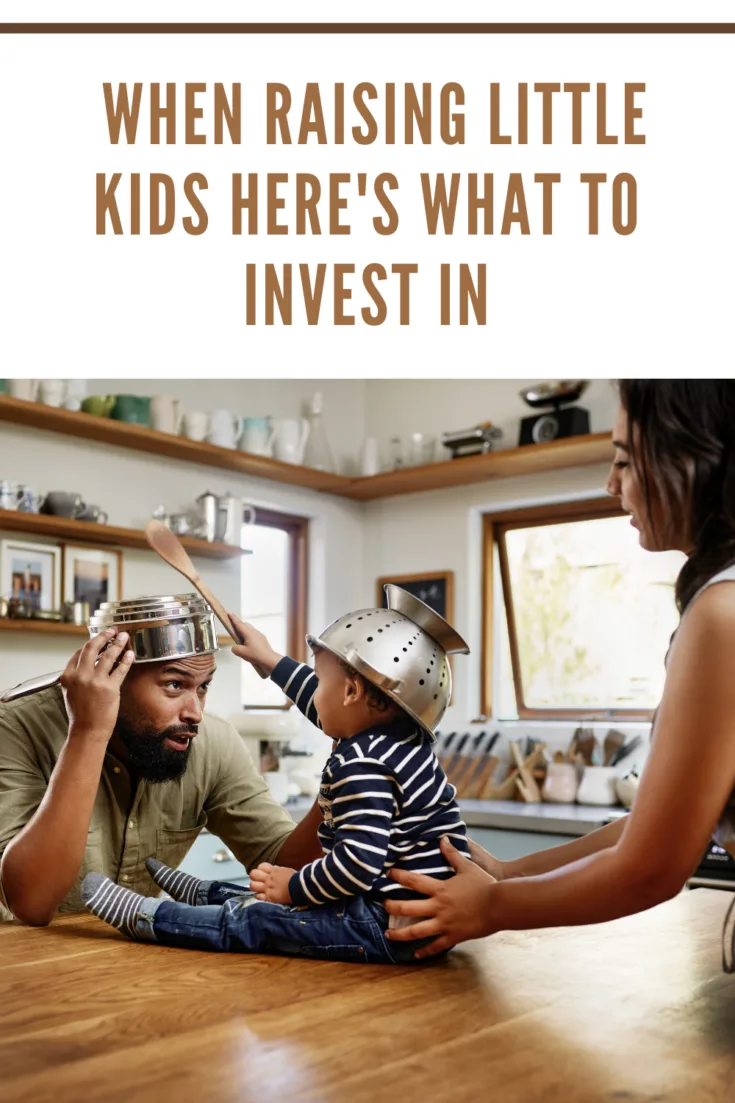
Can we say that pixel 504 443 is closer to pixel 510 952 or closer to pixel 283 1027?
pixel 510 952

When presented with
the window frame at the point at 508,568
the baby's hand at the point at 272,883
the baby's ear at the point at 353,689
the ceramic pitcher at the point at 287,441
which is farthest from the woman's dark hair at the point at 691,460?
the ceramic pitcher at the point at 287,441

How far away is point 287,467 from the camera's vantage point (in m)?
4.59

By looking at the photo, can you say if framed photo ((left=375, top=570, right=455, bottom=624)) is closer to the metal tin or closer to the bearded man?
the bearded man

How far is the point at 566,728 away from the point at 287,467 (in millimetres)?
1651

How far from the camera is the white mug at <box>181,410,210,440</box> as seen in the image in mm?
4297

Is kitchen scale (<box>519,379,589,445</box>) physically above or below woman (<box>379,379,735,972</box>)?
above

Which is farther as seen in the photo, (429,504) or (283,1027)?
(429,504)

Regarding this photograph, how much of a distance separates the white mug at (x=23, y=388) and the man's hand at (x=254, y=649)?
2.25 meters

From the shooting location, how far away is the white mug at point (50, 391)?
3.73 meters

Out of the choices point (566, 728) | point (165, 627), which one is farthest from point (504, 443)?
point (165, 627)

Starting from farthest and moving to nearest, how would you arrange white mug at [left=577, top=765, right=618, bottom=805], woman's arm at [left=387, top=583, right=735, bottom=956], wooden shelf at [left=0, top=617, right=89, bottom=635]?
white mug at [left=577, top=765, right=618, bottom=805] → wooden shelf at [left=0, top=617, right=89, bottom=635] → woman's arm at [left=387, top=583, right=735, bottom=956]

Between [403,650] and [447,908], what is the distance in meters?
0.31

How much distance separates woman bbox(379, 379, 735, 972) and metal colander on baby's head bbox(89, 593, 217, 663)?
567 millimetres

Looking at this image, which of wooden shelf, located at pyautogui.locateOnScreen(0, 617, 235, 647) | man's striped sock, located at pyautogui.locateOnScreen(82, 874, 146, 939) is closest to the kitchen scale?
wooden shelf, located at pyautogui.locateOnScreen(0, 617, 235, 647)
